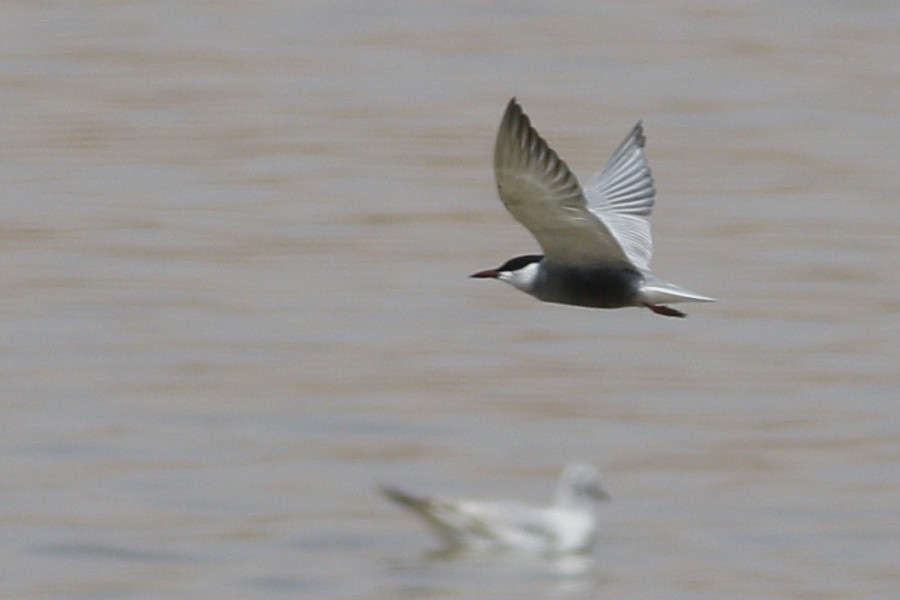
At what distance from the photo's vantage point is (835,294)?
58.4ft

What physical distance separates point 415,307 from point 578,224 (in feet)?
19.8

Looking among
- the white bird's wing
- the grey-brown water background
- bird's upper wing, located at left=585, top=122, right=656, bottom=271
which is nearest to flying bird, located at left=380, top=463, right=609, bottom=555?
the white bird's wing

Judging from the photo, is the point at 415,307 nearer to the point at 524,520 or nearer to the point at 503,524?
the point at 524,520

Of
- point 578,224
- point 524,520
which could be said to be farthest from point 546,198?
point 524,520

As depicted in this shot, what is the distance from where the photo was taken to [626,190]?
13.1m

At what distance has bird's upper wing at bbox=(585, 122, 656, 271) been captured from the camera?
42.6ft

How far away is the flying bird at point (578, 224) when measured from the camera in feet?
36.4

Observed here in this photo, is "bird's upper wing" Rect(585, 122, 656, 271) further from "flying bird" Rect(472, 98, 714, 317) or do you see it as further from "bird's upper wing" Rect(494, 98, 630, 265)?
"bird's upper wing" Rect(494, 98, 630, 265)

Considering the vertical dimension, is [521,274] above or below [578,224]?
below

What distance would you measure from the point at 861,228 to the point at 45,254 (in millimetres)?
5052

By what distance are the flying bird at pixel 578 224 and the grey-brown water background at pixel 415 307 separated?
116 cm

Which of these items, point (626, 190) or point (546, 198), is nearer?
point (546, 198)

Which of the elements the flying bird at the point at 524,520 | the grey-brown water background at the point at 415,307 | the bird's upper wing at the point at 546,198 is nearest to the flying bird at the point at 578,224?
the bird's upper wing at the point at 546,198

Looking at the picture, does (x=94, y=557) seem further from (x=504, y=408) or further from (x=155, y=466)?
(x=504, y=408)
